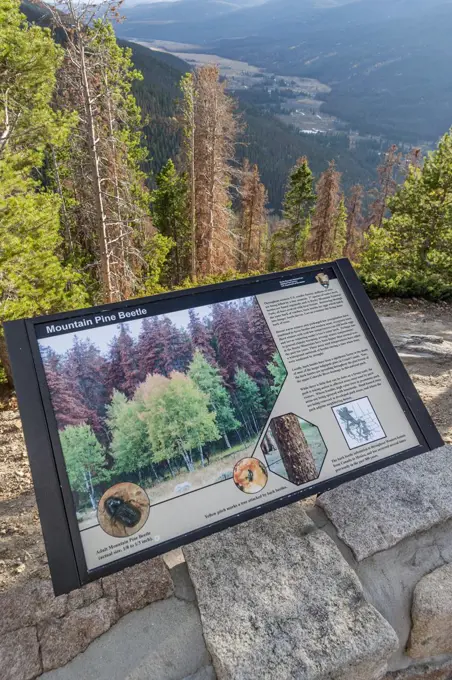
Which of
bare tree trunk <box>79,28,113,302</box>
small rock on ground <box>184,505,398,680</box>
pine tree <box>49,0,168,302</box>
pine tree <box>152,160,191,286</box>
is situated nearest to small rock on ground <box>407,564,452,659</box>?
small rock on ground <box>184,505,398,680</box>

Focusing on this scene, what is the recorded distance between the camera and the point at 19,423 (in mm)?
6293

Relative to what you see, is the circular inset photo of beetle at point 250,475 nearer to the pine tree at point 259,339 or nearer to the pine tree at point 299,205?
the pine tree at point 259,339

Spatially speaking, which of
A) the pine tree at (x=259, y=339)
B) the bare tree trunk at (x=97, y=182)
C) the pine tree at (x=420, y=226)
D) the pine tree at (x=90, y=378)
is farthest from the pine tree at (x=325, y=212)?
the pine tree at (x=90, y=378)

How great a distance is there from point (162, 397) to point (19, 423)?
4700mm

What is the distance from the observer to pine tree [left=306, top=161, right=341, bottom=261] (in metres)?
28.8

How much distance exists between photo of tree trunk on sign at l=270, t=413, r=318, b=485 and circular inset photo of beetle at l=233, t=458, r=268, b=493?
16cm

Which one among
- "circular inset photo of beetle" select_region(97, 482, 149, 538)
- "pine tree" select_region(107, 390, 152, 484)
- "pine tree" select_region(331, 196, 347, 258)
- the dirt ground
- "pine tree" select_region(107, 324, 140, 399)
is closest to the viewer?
"circular inset photo of beetle" select_region(97, 482, 149, 538)

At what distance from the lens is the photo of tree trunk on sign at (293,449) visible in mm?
2602

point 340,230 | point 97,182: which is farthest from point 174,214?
point 97,182

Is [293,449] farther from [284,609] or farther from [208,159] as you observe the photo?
[208,159]

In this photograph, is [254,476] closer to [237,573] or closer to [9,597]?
[237,573]

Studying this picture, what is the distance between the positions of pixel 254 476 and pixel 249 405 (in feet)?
1.38

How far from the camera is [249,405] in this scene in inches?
105

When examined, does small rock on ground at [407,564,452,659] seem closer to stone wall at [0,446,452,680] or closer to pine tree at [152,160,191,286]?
stone wall at [0,446,452,680]
